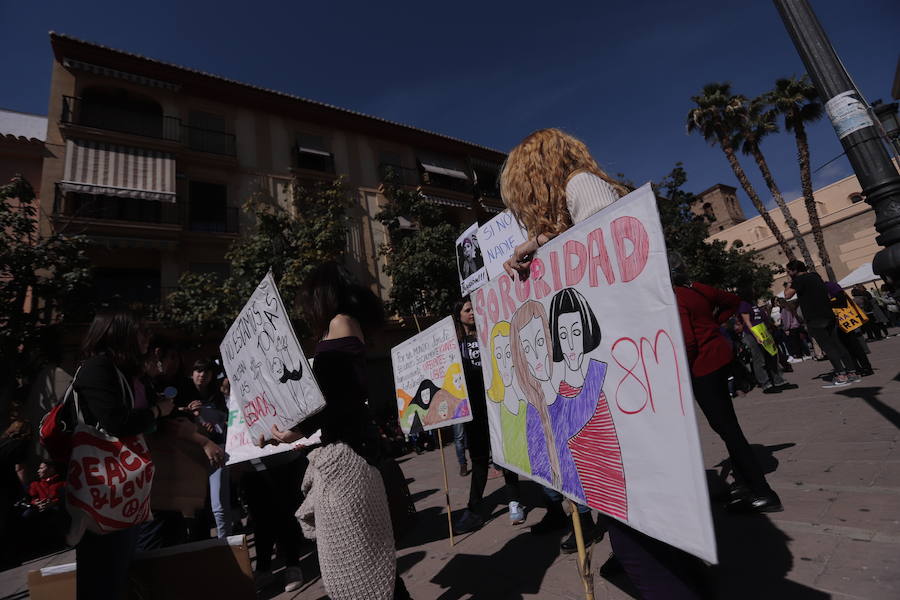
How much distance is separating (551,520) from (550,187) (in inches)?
94.0

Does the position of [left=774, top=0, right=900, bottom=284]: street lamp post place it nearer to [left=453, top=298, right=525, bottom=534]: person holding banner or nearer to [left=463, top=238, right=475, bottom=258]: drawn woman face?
[left=453, top=298, right=525, bottom=534]: person holding banner

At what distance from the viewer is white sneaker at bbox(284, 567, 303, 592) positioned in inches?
116

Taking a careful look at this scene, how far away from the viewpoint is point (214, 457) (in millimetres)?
2309

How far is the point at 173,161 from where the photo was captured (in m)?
14.0

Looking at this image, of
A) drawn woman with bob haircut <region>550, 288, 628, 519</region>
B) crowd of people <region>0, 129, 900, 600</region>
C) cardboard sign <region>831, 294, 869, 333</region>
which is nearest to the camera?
drawn woman with bob haircut <region>550, 288, 628, 519</region>

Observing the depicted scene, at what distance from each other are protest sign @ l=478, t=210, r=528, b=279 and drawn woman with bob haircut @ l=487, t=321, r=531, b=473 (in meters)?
2.08

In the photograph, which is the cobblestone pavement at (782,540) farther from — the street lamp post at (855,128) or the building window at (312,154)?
the building window at (312,154)

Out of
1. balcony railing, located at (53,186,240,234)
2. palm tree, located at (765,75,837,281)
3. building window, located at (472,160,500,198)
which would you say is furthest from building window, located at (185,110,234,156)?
palm tree, located at (765,75,837,281)

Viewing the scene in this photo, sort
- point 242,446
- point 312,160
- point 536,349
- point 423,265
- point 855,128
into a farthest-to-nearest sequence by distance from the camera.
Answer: point 312,160 → point 423,265 → point 242,446 → point 855,128 → point 536,349

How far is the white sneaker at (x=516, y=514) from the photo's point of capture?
3279 mm

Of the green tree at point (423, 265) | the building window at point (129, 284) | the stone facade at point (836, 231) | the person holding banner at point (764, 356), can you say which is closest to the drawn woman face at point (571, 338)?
the person holding banner at point (764, 356)

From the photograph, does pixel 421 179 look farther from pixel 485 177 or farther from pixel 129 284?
pixel 129 284

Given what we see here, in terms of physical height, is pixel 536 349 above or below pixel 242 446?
above

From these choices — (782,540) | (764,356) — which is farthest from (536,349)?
(764,356)
